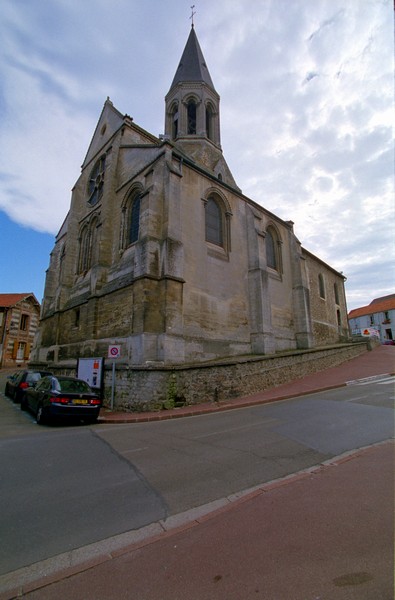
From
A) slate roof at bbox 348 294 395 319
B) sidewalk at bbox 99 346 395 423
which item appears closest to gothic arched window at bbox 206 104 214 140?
sidewalk at bbox 99 346 395 423

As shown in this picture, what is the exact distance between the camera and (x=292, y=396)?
38.2ft

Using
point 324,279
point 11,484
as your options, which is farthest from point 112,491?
point 324,279

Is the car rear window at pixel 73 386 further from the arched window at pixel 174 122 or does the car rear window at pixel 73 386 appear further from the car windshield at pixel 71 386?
the arched window at pixel 174 122

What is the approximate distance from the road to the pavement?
31cm

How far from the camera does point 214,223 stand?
1641 centimetres

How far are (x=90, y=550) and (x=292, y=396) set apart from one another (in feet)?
33.6

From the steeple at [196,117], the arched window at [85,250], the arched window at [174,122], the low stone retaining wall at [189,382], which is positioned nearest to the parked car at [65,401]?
the low stone retaining wall at [189,382]

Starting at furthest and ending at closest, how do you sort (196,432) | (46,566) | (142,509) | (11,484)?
1. (196,432)
2. (11,484)
3. (142,509)
4. (46,566)

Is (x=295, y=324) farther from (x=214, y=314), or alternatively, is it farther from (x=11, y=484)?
(x=11, y=484)

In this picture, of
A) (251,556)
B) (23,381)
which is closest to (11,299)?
(23,381)

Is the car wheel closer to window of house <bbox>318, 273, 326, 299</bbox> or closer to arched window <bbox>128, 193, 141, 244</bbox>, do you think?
arched window <bbox>128, 193, 141, 244</bbox>

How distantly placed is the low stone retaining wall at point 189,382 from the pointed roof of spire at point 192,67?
23517 mm

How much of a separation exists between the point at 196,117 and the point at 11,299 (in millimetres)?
24424

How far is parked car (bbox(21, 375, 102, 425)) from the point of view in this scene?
27.7 ft
